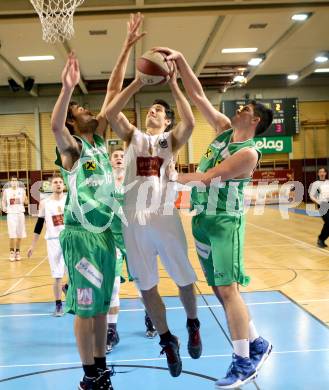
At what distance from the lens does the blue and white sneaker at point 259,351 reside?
13.7 ft

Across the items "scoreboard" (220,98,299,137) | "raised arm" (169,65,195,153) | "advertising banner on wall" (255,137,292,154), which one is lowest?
"raised arm" (169,65,195,153)

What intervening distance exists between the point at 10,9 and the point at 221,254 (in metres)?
8.89

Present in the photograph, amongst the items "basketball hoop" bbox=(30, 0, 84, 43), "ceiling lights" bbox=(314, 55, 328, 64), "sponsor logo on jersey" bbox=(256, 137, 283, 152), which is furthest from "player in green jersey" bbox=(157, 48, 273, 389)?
"sponsor logo on jersey" bbox=(256, 137, 283, 152)

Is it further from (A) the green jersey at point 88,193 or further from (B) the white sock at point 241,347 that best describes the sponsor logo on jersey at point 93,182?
(B) the white sock at point 241,347

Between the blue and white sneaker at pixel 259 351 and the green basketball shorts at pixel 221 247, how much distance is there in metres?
0.61

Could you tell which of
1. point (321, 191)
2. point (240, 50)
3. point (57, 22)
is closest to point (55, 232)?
point (57, 22)

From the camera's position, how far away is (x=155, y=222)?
152 inches

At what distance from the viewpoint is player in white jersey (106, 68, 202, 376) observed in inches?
152

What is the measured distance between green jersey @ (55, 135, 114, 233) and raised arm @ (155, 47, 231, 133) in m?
0.90

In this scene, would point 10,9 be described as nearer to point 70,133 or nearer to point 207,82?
point 70,133

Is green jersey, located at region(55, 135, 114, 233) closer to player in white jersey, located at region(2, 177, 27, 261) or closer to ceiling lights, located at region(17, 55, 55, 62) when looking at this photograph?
player in white jersey, located at region(2, 177, 27, 261)

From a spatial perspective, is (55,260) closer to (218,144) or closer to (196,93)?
(218,144)

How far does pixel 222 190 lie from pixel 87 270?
4.18 feet

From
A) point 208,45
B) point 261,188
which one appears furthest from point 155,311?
point 261,188
